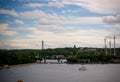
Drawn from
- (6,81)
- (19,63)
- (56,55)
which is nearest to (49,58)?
(56,55)

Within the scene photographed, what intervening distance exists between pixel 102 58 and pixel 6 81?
11.7 metres

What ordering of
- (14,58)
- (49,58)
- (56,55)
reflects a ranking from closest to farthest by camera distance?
(14,58)
(56,55)
(49,58)

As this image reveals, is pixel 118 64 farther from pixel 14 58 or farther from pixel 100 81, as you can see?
pixel 100 81

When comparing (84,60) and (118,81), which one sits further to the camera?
(84,60)

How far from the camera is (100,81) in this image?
9.70 m

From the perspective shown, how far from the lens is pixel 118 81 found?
956cm

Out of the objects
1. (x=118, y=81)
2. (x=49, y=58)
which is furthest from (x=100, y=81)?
(x=49, y=58)

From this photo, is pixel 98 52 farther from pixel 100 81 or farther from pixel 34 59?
pixel 100 81

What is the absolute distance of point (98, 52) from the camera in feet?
67.7

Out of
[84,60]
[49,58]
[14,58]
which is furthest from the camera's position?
[49,58]

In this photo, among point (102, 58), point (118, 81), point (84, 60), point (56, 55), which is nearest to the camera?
point (118, 81)

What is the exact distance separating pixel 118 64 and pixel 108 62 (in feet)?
4.50

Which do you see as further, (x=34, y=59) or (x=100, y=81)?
(x=34, y=59)

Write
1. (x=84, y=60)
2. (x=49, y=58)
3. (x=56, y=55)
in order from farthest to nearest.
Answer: (x=49, y=58) → (x=56, y=55) → (x=84, y=60)
